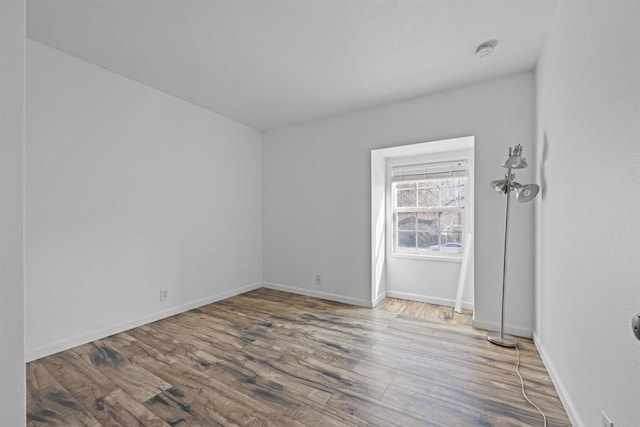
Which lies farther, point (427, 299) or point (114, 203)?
point (427, 299)

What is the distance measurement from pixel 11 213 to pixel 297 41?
2126 millimetres

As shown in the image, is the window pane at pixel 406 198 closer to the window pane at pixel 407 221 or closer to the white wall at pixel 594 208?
the window pane at pixel 407 221

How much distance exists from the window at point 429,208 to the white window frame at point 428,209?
20mm

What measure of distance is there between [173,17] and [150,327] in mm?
2870

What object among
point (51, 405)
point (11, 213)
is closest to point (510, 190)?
point (11, 213)

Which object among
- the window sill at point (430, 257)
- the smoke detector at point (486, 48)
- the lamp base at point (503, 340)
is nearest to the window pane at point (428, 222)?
the window sill at point (430, 257)

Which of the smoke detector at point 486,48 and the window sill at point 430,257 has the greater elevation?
the smoke detector at point 486,48

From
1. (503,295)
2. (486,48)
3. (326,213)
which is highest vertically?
(486,48)

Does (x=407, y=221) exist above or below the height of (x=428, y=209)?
below

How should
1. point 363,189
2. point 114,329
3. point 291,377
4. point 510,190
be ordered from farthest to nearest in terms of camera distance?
point 363,189 → point 114,329 → point 510,190 → point 291,377

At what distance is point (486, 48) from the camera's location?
227 centimetres

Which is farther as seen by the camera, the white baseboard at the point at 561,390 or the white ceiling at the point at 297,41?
the white ceiling at the point at 297,41

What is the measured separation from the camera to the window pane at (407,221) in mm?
3984

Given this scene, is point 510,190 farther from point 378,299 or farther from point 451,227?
point 378,299
